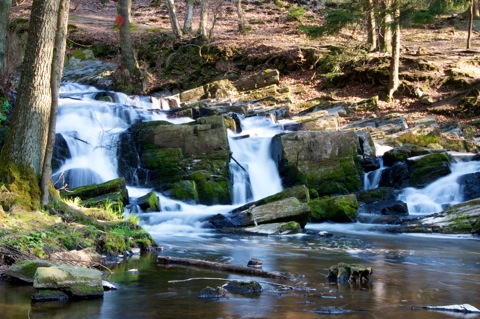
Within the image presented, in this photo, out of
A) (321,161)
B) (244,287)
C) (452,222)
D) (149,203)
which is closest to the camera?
(244,287)

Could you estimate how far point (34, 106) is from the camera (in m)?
10.9

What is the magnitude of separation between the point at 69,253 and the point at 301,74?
23.2 meters

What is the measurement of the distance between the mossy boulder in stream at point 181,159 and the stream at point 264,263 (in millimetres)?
442

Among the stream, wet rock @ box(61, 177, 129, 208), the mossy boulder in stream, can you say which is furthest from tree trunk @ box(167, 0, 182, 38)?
wet rock @ box(61, 177, 129, 208)

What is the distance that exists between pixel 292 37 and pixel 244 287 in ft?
94.3

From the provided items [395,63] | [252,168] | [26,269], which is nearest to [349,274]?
[26,269]

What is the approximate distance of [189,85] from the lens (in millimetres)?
30109

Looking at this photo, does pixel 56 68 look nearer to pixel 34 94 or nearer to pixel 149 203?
pixel 34 94

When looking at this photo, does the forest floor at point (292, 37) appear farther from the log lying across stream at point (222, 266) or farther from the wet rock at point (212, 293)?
the wet rock at point (212, 293)

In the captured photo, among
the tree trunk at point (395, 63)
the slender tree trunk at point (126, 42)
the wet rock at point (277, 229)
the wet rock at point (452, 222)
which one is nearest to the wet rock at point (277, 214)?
the wet rock at point (277, 229)

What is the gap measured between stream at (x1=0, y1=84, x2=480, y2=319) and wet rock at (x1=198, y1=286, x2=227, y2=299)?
11cm

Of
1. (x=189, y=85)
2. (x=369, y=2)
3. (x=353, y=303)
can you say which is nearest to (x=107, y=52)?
(x=189, y=85)

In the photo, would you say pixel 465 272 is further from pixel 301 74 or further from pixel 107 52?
pixel 107 52

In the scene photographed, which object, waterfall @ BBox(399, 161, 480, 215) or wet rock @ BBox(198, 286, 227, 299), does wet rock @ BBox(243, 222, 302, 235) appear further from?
wet rock @ BBox(198, 286, 227, 299)
